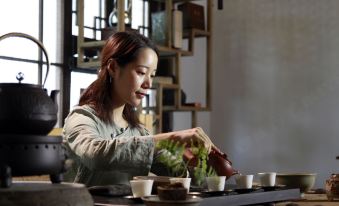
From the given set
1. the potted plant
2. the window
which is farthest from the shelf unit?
the potted plant

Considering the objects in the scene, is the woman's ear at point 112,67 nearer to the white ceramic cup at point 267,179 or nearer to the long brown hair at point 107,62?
the long brown hair at point 107,62

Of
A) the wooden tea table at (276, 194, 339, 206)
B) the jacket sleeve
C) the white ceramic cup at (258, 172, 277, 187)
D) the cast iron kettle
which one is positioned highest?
the cast iron kettle

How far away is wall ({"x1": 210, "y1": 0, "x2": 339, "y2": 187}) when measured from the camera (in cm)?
542

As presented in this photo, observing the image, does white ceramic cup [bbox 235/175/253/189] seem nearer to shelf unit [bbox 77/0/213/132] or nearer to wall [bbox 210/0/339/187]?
shelf unit [bbox 77/0/213/132]

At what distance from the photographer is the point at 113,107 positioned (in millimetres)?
2664

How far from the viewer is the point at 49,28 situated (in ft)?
14.1

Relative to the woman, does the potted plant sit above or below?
below

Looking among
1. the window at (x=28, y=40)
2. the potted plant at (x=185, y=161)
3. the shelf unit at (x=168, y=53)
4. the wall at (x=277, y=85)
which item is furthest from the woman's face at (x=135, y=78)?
the wall at (x=277, y=85)

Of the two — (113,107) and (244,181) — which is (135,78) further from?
(244,181)

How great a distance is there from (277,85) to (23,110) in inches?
168

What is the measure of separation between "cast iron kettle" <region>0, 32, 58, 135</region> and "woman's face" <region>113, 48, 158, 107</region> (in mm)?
864

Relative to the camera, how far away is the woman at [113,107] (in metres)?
2.34

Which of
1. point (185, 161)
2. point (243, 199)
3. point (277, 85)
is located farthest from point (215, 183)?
point (277, 85)

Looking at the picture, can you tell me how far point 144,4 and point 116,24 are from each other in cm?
93
